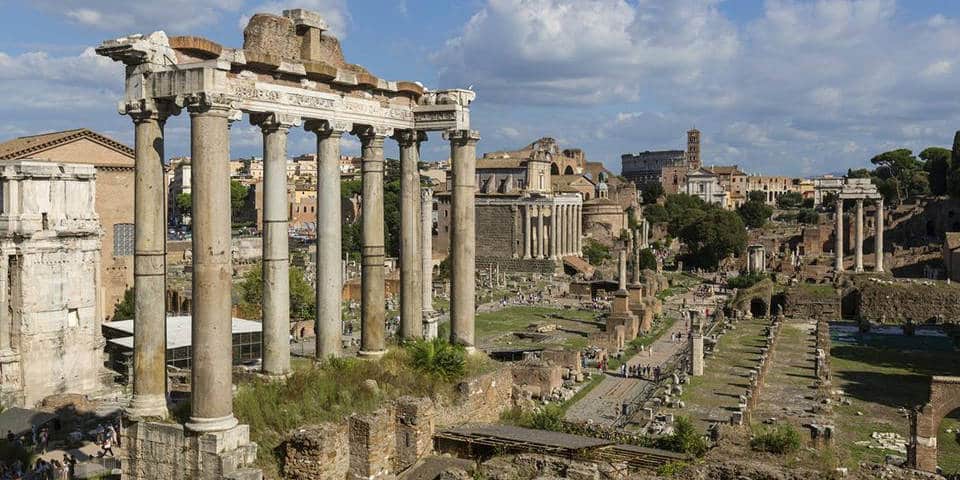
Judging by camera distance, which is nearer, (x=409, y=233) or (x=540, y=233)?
(x=409, y=233)

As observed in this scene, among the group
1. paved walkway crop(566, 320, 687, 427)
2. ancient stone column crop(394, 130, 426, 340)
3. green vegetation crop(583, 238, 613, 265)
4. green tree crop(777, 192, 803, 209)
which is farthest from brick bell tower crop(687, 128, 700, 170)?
ancient stone column crop(394, 130, 426, 340)

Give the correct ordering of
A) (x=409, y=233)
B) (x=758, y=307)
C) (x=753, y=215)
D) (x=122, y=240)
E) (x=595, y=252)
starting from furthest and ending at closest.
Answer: (x=753, y=215) < (x=595, y=252) < (x=758, y=307) < (x=122, y=240) < (x=409, y=233)

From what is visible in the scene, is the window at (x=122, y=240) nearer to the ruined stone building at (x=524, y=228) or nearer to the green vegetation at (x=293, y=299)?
the green vegetation at (x=293, y=299)

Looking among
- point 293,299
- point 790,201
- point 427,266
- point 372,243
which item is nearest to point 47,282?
point 427,266

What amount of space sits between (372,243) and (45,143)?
102 ft

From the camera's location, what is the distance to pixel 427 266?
105 ft

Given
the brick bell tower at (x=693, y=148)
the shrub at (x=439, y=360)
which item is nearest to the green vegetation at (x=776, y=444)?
the shrub at (x=439, y=360)

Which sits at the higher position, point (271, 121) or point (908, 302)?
point (271, 121)

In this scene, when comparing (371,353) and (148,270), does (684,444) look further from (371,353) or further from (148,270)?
(148,270)

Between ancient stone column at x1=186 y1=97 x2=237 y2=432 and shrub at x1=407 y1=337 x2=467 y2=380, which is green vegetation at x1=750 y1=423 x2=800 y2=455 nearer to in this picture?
shrub at x1=407 y1=337 x2=467 y2=380

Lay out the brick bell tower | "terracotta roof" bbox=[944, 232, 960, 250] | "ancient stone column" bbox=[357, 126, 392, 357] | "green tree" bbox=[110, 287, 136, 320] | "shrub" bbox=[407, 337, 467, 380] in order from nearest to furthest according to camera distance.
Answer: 1. "shrub" bbox=[407, 337, 467, 380]
2. "ancient stone column" bbox=[357, 126, 392, 357]
3. "green tree" bbox=[110, 287, 136, 320]
4. "terracotta roof" bbox=[944, 232, 960, 250]
5. the brick bell tower

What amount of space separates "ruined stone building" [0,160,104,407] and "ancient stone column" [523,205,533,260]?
52.0 m

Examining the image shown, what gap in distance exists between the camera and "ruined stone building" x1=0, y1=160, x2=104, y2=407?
24562 mm

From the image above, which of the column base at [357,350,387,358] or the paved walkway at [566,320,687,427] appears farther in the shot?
the paved walkway at [566,320,687,427]
